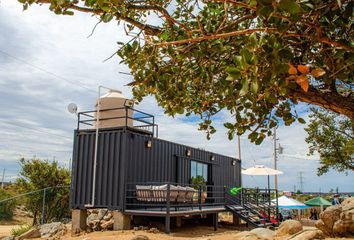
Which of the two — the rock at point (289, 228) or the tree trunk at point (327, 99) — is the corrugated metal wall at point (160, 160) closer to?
the rock at point (289, 228)

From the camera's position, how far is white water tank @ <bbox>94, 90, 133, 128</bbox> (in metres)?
12.4

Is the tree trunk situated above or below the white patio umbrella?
above

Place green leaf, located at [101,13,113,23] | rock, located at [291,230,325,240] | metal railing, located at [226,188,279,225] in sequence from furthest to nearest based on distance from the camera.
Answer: metal railing, located at [226,188,279,225]
rock, located at [291,230,325,240]
green leaf, located at [101,13,113,23]

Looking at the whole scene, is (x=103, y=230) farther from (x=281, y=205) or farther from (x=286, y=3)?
(x=286, y=3)

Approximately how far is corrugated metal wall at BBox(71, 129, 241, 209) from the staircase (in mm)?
2504

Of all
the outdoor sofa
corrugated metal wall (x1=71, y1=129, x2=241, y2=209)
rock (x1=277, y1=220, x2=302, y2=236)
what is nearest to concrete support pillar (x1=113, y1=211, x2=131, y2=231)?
corrugated metal wall (x1=71, y1=129, x2=241, y2=209)

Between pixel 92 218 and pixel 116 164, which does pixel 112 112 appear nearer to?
pixel 116 164

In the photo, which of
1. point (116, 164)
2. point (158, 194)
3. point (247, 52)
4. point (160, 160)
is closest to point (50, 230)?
point (116, 164)

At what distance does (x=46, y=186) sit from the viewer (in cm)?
1828

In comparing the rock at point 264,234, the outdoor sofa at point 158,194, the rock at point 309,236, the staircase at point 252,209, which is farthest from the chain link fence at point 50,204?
the rock at point 309,236

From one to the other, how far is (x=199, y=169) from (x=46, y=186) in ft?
25.7

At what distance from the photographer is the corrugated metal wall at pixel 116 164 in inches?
452

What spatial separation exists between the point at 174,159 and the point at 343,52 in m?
11.8

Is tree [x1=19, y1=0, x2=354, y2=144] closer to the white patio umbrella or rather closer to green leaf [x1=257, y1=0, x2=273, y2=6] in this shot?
green leaf [x1=257, y1=0, x2=273, y2=6]
